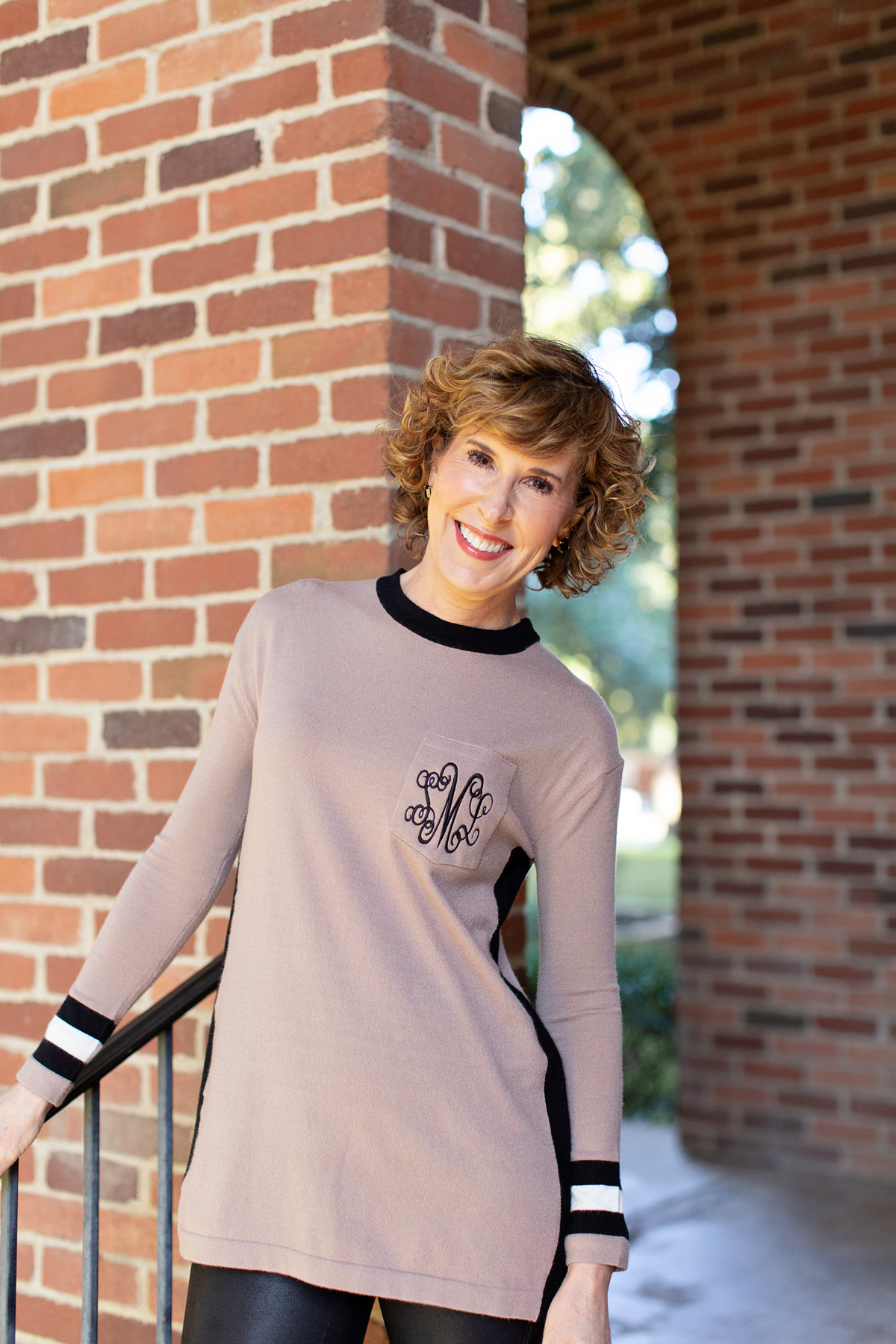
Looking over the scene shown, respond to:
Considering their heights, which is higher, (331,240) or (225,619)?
(331,240)

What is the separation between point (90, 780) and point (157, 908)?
800mm

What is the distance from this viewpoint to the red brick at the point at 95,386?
95.3 inches

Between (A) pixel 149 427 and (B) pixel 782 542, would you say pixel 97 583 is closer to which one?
(A) pixel 149 427

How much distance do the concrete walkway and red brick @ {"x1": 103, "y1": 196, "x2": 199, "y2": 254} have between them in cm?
270

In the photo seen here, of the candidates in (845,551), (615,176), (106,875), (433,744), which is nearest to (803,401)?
(845,551)

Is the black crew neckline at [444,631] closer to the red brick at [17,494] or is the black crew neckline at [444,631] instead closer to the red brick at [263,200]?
the red brick at [263,200]

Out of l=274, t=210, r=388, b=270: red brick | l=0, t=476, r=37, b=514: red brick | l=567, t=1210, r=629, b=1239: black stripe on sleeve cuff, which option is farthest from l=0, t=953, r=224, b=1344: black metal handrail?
l=274, t=210, r=388, b=270: red brick

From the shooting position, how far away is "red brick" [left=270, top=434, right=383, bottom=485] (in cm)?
215

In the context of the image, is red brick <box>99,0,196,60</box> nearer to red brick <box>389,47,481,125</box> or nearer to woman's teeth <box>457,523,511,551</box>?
red brick <box>389,47,481,125</box>

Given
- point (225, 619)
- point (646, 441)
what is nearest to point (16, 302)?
point (225, 619)

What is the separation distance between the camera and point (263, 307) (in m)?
2.27

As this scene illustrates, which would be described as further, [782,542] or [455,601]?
[782,542]

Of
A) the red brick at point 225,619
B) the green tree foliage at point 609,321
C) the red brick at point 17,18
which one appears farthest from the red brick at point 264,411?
the green tree foliage at point 609,321

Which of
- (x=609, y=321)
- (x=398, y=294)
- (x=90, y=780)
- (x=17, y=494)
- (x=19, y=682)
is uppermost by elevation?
(x=609, y=321)
